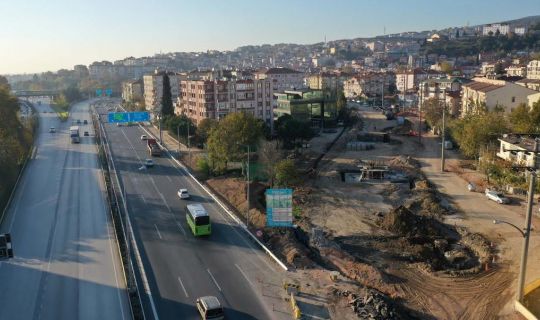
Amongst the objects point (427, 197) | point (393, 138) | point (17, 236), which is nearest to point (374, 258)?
point (427, 197)

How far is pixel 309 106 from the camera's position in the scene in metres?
Result: 82.8

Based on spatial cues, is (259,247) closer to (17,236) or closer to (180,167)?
(17,236)

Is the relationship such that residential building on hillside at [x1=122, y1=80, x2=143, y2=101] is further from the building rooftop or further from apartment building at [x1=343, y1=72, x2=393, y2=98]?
the building rooftop

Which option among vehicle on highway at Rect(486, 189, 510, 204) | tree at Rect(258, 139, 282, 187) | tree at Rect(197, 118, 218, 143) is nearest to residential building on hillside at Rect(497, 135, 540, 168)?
vehicle on highway at Rect(486, 189, 510, 204)

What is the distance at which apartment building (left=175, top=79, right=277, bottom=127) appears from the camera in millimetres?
69875

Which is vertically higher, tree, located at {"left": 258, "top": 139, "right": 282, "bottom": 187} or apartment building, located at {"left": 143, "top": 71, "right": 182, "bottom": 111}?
apartment building, located at {"left": 143, "top": 71, "right": 182, "bottom": 111}

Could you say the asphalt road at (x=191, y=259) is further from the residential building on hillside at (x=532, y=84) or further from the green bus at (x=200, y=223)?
the residential building on hillside at (x=532, y=84)

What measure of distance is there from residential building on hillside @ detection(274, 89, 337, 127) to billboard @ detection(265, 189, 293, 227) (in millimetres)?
50211

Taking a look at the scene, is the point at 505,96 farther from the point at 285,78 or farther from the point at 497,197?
the point at 285,78

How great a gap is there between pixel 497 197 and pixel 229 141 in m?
24.4

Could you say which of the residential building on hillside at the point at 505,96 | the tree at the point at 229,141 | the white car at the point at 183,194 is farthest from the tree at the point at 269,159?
the residential building on hillside at the point at 505,96

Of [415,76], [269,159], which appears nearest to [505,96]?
[269,159]

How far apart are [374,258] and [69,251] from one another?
18.4 metres

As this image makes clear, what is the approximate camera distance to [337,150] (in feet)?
205
